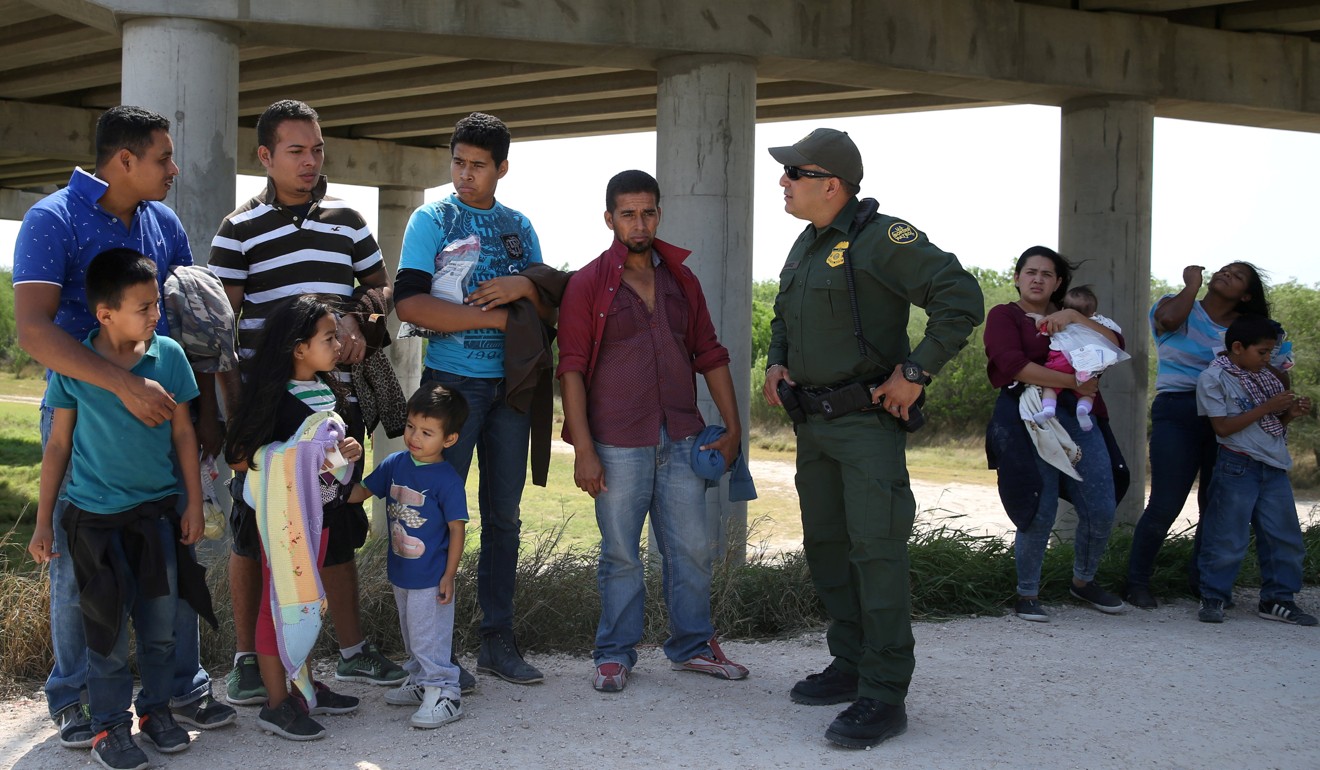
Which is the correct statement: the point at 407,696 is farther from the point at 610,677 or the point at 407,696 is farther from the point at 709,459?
the point at 709,459

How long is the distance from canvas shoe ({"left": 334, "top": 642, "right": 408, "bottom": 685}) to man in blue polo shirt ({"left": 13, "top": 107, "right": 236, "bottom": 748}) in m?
0.55

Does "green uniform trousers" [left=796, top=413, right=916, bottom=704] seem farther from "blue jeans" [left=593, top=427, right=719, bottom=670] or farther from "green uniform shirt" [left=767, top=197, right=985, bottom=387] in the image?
"blue jeans" [left=593, top=427, right=719, bottom=670]

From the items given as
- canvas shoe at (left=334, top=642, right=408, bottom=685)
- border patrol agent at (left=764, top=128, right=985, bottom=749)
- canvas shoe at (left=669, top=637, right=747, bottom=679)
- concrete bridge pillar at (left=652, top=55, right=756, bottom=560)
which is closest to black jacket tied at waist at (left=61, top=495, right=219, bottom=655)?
canvas shoe at (left=334, top=642, right=408, bottom=685)

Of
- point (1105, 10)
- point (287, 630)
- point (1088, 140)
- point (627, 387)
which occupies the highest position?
point (1105, 10)

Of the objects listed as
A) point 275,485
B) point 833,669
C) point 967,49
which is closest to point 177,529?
point 275,485

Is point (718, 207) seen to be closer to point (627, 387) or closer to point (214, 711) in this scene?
point (627, 387)

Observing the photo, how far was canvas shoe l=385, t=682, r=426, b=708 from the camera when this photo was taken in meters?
4.37

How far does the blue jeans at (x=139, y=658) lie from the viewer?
3.78 m

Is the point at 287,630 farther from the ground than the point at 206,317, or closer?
closer

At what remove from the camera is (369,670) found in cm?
458

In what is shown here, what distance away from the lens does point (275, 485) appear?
3996 millimetres

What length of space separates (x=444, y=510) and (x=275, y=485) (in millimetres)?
591

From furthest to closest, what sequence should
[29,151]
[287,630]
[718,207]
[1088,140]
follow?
1. [29,151]
2. [1088,140]
3. [718,207]
4. [287,630]

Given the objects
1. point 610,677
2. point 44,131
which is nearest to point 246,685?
point 610,677
